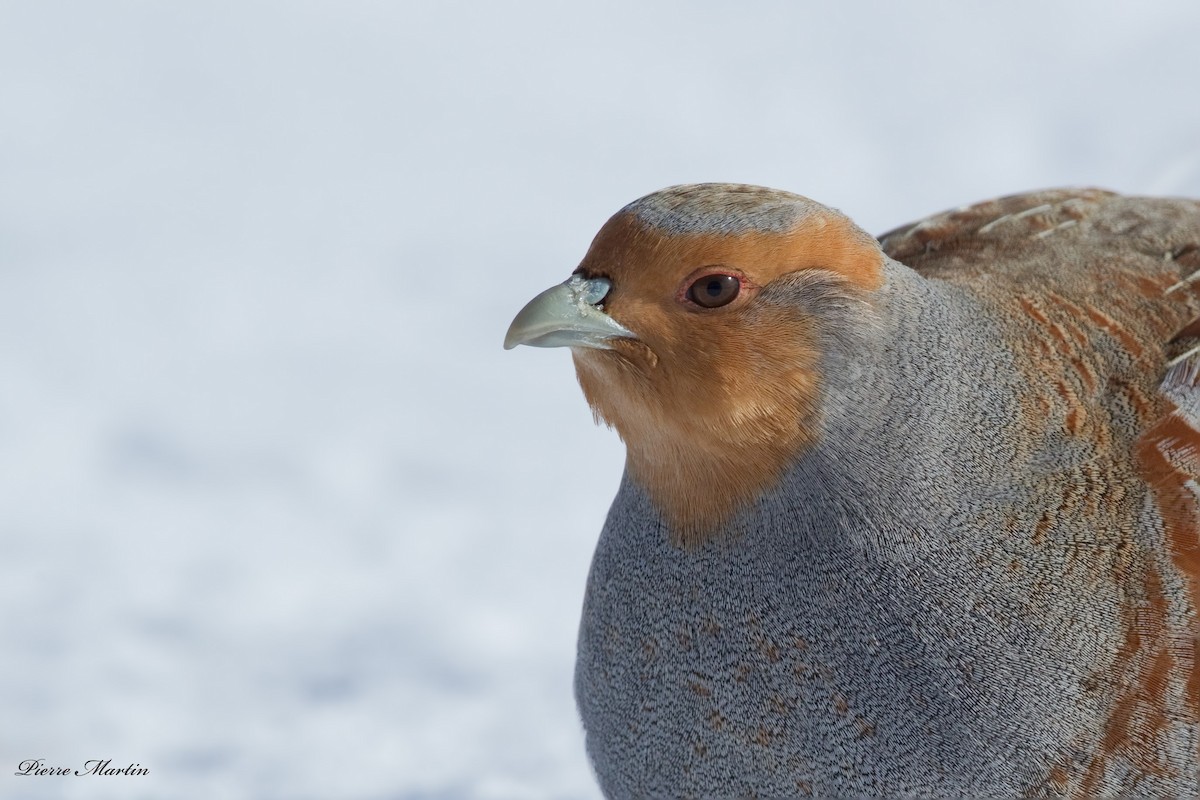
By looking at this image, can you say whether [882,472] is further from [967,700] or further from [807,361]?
[967,700]

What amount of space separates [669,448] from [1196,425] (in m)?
1.07

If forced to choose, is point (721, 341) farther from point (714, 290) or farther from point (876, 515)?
point (876, 515)

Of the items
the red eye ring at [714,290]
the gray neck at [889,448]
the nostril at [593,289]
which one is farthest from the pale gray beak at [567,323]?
the gray neck at [889,448]

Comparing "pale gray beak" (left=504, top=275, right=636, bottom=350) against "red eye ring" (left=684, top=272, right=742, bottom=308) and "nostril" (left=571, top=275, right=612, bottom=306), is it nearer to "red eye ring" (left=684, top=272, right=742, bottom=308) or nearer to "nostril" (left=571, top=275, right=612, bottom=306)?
"nostril" (left=571, top=275, right=612, bottom=306)

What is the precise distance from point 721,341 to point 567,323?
304 millimetres

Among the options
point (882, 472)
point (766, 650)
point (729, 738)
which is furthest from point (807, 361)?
point (729, 738)

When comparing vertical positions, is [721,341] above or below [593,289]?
below

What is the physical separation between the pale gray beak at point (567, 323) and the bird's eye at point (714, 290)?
148 mm

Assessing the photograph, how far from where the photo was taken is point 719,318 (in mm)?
2232

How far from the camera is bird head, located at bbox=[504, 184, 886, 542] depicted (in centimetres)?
223

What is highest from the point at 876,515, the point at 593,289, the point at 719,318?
the point at 593,289

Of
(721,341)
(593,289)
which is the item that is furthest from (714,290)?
(593,289)

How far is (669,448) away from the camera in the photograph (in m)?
2.35

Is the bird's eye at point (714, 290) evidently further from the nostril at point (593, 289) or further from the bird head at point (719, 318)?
the nostril at point (593, 289)
